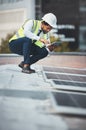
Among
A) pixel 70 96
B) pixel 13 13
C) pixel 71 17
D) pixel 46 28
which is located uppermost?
pixel 46 28

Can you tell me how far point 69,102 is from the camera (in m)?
4.87

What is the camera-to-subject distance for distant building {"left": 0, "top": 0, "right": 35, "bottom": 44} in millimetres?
36625

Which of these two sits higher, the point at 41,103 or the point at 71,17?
the point at 41,103

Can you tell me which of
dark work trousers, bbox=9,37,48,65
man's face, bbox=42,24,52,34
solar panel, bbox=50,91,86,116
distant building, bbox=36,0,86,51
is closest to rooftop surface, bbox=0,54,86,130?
solar panel, bbox=50,91,86,116

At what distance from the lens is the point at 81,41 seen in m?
50.0

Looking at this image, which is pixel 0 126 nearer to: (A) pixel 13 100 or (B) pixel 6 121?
(B) pixel 6 121

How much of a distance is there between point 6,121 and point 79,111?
751 mm

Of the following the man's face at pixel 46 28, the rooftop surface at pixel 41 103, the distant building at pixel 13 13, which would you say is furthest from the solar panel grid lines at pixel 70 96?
the distant building at pixel 13 13

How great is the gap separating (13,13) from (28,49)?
30202mm

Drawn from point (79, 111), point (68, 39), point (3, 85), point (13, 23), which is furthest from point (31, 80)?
point (68, 39)

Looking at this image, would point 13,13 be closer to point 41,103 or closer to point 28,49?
point 28,49

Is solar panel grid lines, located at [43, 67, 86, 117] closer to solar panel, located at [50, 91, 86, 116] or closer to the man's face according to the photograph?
solar panel, located at [50, 91, 86, 116]

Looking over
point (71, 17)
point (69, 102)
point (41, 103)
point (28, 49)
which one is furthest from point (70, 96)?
point (71, 17)

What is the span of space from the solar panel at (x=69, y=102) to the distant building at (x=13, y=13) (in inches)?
1205
